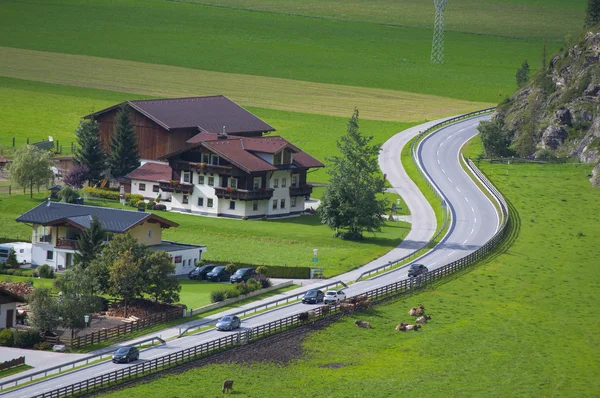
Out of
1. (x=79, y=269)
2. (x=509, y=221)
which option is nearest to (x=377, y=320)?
(x=79, y=269)

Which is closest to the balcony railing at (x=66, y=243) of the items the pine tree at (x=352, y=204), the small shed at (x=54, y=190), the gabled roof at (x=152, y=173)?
the pine tree at (x=352, y=204)

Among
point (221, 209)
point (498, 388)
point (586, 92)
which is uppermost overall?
point (586, 92)

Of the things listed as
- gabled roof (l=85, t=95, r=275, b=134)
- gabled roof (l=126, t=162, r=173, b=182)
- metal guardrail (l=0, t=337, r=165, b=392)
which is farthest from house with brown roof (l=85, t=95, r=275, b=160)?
metal guardrail (l=0, t=337, r=165, b=392)

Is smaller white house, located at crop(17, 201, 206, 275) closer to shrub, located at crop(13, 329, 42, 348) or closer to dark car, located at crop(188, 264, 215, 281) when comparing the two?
dark car, located at crop(188, 264, 215, 281)

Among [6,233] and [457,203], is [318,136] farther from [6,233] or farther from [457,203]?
[6,233]

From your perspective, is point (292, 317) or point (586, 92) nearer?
point (292, 317)

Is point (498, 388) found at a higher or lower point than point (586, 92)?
lower

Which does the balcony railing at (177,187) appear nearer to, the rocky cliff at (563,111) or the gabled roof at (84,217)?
the gabled roof at (84,217)

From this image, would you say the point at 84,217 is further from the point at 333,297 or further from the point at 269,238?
the point at 333,297
